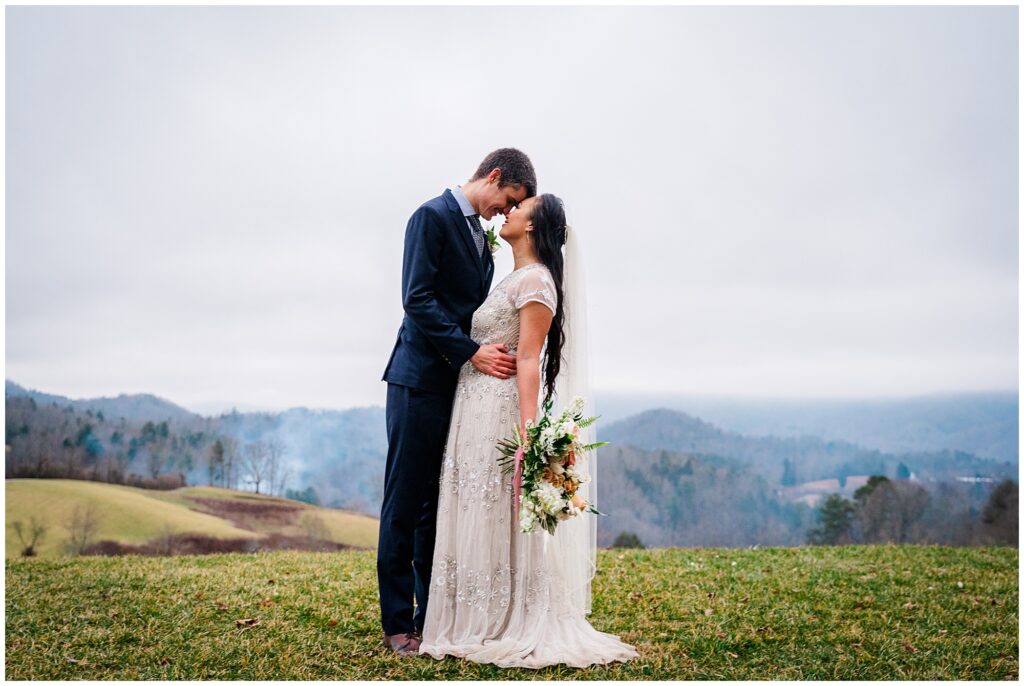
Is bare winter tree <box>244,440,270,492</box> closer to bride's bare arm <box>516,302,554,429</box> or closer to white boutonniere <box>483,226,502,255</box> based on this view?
white boutonniere <box>483,226,502,255</box>

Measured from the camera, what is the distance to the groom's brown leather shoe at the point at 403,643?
150 inches

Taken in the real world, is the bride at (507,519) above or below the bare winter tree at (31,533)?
above

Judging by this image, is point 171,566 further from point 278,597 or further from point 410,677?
point 410,677

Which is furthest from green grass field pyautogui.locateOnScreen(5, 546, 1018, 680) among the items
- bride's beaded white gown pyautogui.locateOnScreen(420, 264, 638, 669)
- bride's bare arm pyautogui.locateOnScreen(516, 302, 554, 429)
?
bride's bare arm pyautogui.locateOnScreen(516, 302, 554, 429)

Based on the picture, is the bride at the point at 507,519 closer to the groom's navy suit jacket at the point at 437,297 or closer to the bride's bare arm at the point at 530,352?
the bride's bare arm at the point at 530,352

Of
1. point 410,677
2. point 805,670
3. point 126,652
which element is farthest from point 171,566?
point 805,670

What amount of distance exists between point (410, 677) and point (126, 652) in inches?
60.7

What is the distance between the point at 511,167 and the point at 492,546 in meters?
1.93

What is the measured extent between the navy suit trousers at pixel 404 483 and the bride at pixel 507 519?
0.10 meters

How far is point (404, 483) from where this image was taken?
3.87 m

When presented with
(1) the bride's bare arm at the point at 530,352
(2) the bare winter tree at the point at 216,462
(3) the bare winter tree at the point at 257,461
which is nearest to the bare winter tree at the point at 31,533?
(2) the bare winter tree at the point at 216,462

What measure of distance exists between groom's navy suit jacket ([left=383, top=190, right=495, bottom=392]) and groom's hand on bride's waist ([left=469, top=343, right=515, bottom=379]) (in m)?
0.05

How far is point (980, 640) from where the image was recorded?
4.28m

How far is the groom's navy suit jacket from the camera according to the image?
3779 millimetres
